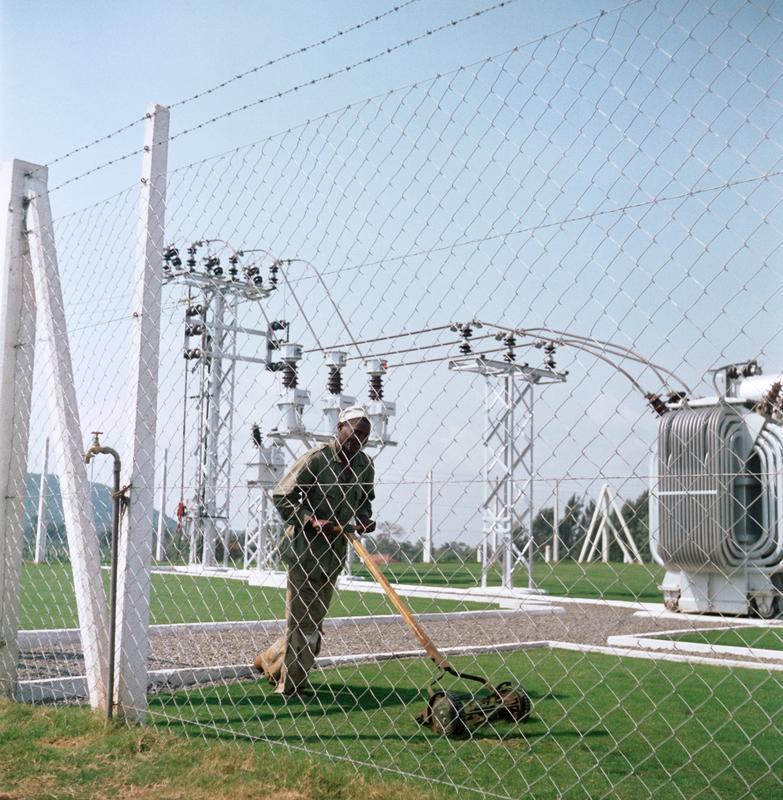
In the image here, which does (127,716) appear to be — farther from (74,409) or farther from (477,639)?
(477,639)

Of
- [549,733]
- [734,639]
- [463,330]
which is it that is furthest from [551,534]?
[734,639]

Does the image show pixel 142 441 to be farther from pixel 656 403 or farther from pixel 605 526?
pixel 656 403

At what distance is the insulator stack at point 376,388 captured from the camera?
A: 4359 mm

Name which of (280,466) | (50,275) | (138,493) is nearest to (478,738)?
(138,493)

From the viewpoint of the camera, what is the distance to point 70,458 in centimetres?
562

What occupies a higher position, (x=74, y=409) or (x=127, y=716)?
(x=74, y=409)

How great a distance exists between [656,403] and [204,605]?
32.5 feet

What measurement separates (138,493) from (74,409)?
2.67ft

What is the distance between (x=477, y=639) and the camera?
961 cm

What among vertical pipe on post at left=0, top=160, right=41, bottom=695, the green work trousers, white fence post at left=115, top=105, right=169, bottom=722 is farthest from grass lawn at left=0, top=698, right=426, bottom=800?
vertical pipe on post at left=0, top=160, right=41, bottom=695

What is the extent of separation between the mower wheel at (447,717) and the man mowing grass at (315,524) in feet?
2.87

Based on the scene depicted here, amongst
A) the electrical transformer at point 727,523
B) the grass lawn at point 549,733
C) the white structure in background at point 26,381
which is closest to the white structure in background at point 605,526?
the grass lawn at point 549,733

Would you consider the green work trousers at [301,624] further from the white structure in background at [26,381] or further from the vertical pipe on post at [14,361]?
the vertical pipe on post at [14,361]

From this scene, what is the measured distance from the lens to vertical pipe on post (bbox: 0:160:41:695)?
20.3ft
